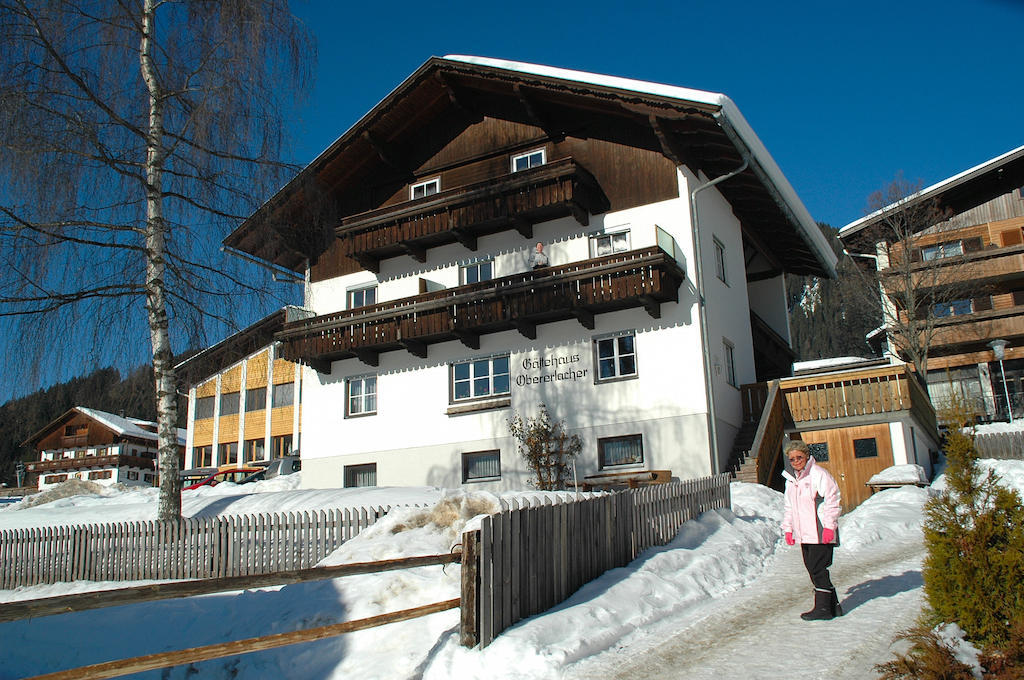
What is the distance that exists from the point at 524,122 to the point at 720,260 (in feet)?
23.5

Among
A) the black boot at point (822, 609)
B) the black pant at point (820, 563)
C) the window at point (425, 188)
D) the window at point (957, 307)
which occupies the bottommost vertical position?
the black boot at point (822, 609)

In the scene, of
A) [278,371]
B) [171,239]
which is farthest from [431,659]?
[278,371]

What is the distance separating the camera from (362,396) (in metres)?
27.1

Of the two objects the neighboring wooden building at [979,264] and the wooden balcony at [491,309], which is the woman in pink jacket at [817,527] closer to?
the wooden balcony at [491,309]

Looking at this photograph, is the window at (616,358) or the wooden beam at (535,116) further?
the wooden beam at (535,116)

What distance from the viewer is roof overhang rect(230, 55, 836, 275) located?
→ 62.8ft

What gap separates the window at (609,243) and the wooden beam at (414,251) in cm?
565

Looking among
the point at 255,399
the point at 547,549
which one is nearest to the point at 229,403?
the point at 255,399

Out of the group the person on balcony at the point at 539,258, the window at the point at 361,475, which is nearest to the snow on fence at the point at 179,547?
the window at the point at 361,475

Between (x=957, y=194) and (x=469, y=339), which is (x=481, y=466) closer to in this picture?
(x=469, y=339)

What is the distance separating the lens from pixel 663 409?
2206 centimetres

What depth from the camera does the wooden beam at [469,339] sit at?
24.5 metres

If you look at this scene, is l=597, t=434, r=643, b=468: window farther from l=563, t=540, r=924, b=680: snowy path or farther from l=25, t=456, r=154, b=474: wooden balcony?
l=25, t=456, r=154, b=474: wooden balcony

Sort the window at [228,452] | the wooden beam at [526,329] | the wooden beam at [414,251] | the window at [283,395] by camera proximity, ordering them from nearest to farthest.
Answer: the wooden beam at [526,329]
the wooden beam at [414,251]
the window at [283,395]
the window at [228,452]
